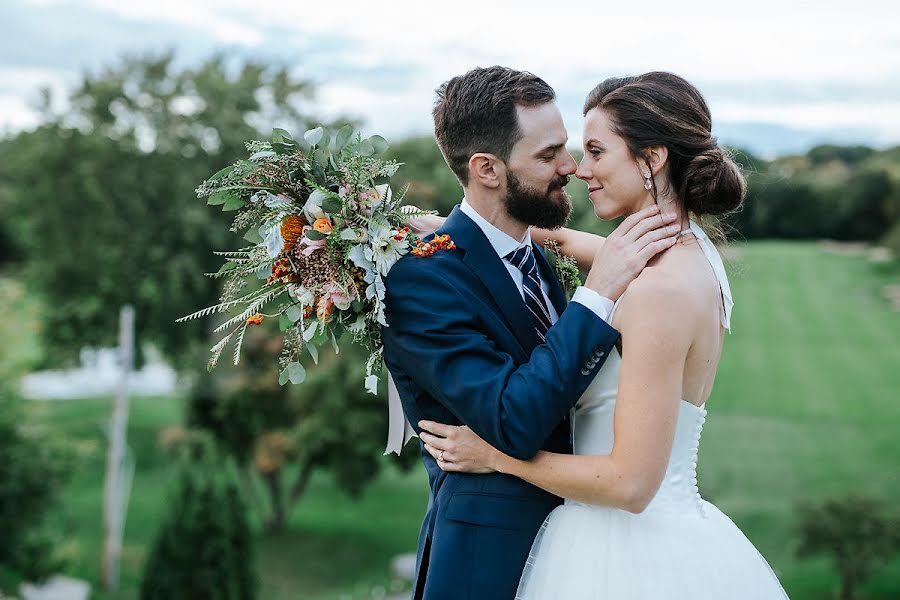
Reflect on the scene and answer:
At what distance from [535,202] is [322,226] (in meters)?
0.77

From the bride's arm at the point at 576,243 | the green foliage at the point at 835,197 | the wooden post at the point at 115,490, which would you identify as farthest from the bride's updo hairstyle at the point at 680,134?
the green foliage at the point at 835,197

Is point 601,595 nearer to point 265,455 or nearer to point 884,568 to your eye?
point 265,455

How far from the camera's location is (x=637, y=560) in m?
2.85

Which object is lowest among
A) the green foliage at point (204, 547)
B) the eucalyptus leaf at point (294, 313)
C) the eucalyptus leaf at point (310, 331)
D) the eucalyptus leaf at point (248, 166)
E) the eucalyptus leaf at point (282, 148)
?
the green foliage at point (204, 547)

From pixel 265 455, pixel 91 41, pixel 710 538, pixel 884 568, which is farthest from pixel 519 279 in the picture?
pixel 91 41

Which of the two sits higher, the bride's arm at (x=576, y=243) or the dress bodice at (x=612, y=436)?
the bride's arm at (x=576, y=243)

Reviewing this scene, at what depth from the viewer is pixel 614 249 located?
9.37 ft

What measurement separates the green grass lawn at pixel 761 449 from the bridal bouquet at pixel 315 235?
12917 millimetres

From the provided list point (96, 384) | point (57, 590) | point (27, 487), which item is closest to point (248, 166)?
point (27, 487)

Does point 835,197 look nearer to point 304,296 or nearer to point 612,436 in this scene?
point 612,436

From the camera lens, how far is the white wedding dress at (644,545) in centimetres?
284

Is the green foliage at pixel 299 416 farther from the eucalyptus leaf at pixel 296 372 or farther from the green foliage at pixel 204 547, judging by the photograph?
the eucalyptus leaf at pixel 296 372

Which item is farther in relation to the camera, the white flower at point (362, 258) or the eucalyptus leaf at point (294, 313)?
the eucalyptus leaf at point (294, 313)

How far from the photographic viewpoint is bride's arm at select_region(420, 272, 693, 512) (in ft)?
8.58
